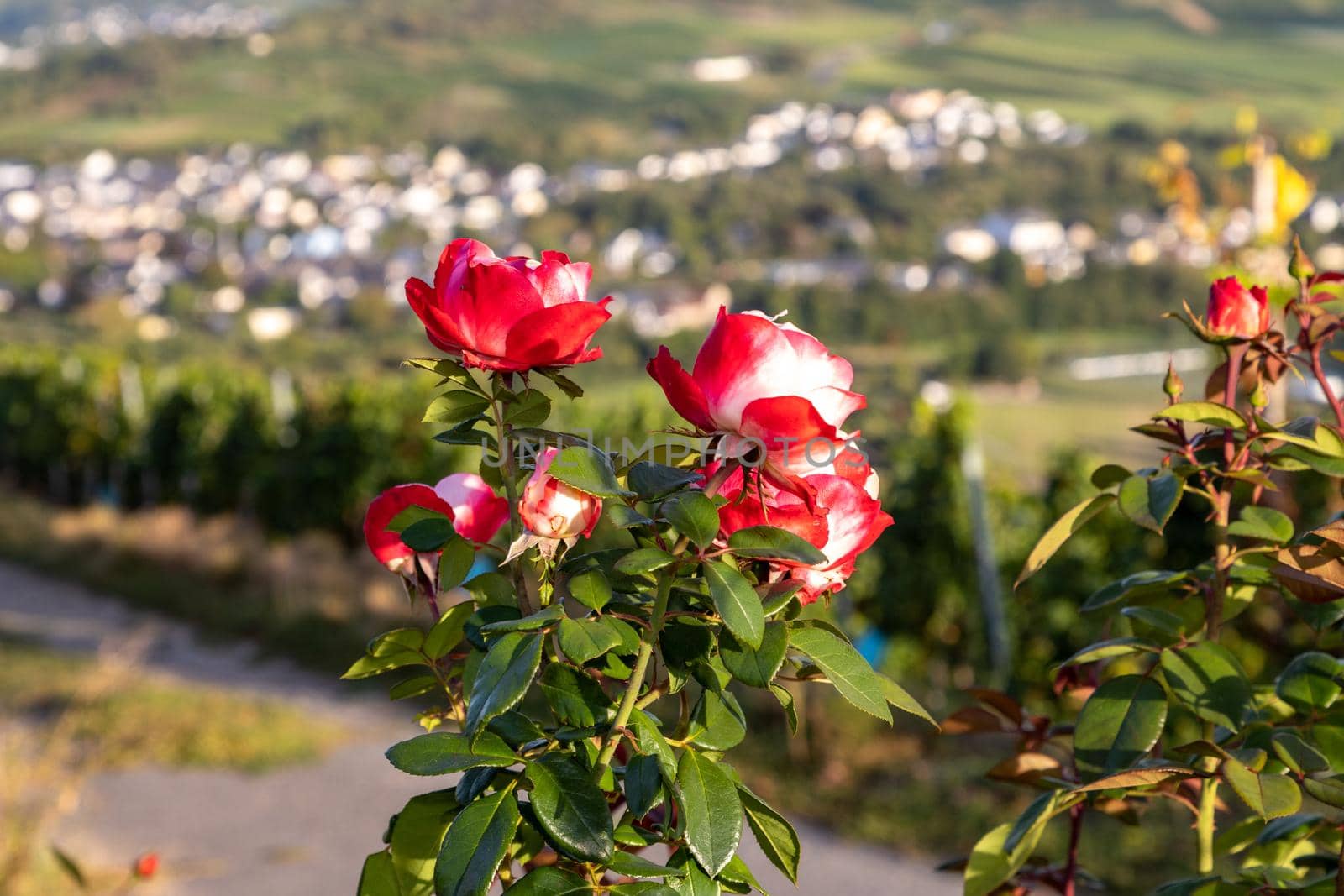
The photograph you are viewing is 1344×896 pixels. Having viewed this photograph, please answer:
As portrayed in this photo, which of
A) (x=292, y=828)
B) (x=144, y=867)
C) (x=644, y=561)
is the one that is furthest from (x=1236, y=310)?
(x=292, y=828)

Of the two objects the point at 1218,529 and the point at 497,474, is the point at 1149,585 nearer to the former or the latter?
the point at 1218,529

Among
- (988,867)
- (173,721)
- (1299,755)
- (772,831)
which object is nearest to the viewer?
(772,831)

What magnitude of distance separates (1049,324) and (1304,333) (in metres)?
16.2

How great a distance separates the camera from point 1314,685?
2.73 ft

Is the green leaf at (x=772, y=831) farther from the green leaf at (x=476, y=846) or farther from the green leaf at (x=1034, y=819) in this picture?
the green leaf at (x=1034, y=819)

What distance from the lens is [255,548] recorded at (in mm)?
7098

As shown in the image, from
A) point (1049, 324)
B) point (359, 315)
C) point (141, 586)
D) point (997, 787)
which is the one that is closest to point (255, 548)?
point (141, 586)

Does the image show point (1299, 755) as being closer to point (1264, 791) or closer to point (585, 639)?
point (1264, 791)

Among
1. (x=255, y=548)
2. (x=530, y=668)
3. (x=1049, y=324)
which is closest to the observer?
(x=530, y=668)

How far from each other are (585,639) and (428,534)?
0.13 meters

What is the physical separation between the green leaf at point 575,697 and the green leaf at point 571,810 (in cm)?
3

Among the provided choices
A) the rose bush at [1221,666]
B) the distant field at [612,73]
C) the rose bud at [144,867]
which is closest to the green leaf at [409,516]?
the rose bush at [1221,666]

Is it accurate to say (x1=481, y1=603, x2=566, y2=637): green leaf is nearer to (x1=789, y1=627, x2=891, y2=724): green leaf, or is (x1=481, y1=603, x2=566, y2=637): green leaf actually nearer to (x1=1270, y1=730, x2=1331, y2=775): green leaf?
(x1=789, y1=627, x2=891, y2=724): green leaf

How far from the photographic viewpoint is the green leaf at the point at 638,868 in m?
0.56
